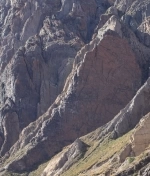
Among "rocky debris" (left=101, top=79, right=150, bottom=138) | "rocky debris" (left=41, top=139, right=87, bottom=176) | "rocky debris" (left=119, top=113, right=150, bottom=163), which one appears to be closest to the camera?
"rocky debris" (left=119, top=113, right=150, bottom=163)

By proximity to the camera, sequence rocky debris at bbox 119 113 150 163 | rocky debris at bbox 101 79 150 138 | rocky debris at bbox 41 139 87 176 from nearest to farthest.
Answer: rocky debris at bbox 119 113 150 163
rocky debris at bbox 41 139 87 176
rocky debris at bbox 101 79 150 138

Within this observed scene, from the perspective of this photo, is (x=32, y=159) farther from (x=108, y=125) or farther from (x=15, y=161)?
(x=108, y=125)

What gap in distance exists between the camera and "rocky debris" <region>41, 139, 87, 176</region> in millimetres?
173375

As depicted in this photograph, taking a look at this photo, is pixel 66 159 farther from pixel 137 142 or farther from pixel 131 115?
pixel 137 142

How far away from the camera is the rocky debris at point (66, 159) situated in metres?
173

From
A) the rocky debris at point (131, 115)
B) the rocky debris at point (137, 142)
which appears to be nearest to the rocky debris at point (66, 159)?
the rocky debris at point (131, 115)

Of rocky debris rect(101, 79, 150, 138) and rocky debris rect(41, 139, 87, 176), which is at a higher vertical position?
rocky debris rect(101, 79, 150, 138)

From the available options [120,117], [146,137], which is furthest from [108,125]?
[146,137]

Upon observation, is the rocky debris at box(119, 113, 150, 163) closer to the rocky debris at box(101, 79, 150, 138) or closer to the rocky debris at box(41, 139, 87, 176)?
the rocky debris at box(101, 79, 150, 138)

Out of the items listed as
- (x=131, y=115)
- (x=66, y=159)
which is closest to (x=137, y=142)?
(x=131, y=115)

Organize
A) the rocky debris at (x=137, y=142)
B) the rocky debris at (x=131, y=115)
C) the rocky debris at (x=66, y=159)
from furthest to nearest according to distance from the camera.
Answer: the rocky debris at (x=131, y=115), the rocky debris at (x=66, y=159), the rocky debris at (x=137, y=142)

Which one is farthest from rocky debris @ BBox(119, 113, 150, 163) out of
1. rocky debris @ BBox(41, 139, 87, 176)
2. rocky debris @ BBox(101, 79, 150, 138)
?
rocky debris @ BBox(41, 139, 87, 176)

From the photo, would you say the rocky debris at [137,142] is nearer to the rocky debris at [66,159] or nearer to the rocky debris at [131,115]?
the rocky debris at [131,115]

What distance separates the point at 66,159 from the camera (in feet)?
586
